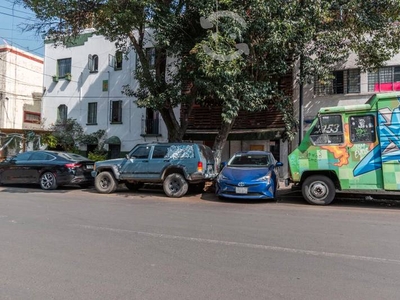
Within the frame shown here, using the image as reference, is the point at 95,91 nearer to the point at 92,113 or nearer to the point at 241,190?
the point at 92,113

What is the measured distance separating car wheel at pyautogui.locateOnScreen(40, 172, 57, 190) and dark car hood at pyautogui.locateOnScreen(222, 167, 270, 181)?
6.92 m

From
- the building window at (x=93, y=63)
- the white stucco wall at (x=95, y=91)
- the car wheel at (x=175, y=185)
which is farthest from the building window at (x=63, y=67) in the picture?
the car wheel at (x=175, y=185)

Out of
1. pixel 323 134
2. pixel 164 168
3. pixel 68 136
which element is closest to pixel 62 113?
pixel 68 136

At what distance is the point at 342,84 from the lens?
55.8ft

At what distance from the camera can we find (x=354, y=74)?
16750 mm

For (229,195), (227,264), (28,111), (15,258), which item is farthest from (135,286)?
(28,111)

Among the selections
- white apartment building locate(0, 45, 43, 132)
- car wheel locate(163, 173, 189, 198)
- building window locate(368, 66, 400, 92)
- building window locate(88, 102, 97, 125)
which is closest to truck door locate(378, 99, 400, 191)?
car wheel locate(163, 173, 189, 198)

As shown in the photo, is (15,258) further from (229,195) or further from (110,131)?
(110,131)

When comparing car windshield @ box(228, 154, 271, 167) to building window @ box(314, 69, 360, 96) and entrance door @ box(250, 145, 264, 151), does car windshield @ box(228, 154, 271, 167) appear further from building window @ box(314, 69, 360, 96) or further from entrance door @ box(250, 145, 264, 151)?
entrance door @ box(250, 145, 264, 151)

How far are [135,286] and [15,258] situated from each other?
6.85ft

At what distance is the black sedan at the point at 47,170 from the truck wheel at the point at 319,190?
27.8 ft

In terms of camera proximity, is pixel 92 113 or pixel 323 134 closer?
pixel 323 134

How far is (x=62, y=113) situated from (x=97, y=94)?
338 cm

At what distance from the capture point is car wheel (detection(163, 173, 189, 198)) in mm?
11484
